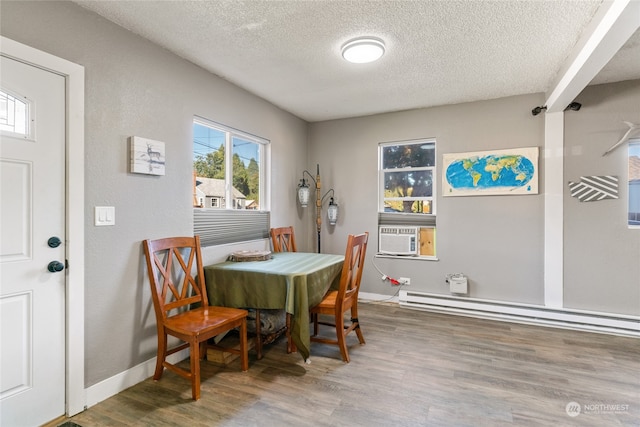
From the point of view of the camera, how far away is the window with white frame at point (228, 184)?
9.57 ft

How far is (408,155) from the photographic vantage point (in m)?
4.18

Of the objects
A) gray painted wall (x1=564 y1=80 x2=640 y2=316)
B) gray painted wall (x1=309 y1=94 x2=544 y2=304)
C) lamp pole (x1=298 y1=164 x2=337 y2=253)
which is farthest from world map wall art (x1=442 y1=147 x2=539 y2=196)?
lamp pole (x1=298 y1=164 x2=337 y2=253)

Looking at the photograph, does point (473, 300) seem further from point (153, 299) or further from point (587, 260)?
point (153, 299)

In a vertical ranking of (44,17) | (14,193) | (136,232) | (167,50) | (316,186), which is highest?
(167,50)

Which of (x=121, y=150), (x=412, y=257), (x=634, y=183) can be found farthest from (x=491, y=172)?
(x=121, y=150)

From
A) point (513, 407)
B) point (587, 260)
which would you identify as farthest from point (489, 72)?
point (513, 407)

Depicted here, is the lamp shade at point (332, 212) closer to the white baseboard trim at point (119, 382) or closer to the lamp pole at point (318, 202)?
the lamp pole at point (318, 202)

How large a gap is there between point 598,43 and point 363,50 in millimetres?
1533

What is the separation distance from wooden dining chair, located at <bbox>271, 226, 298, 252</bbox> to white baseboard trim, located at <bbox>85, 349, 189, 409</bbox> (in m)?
1.60

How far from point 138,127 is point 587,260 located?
14.4 ft

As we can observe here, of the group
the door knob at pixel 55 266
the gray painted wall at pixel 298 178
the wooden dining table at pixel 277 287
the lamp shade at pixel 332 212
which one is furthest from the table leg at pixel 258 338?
the lamp shade at pixel 332 212

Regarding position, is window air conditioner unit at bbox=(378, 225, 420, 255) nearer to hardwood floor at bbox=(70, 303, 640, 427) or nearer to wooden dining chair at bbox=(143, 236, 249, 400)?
hardwood floor at bbox=(70, 303, 640, 427)

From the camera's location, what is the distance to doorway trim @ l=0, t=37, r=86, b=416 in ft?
6.17

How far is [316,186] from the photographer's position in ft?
14.8
